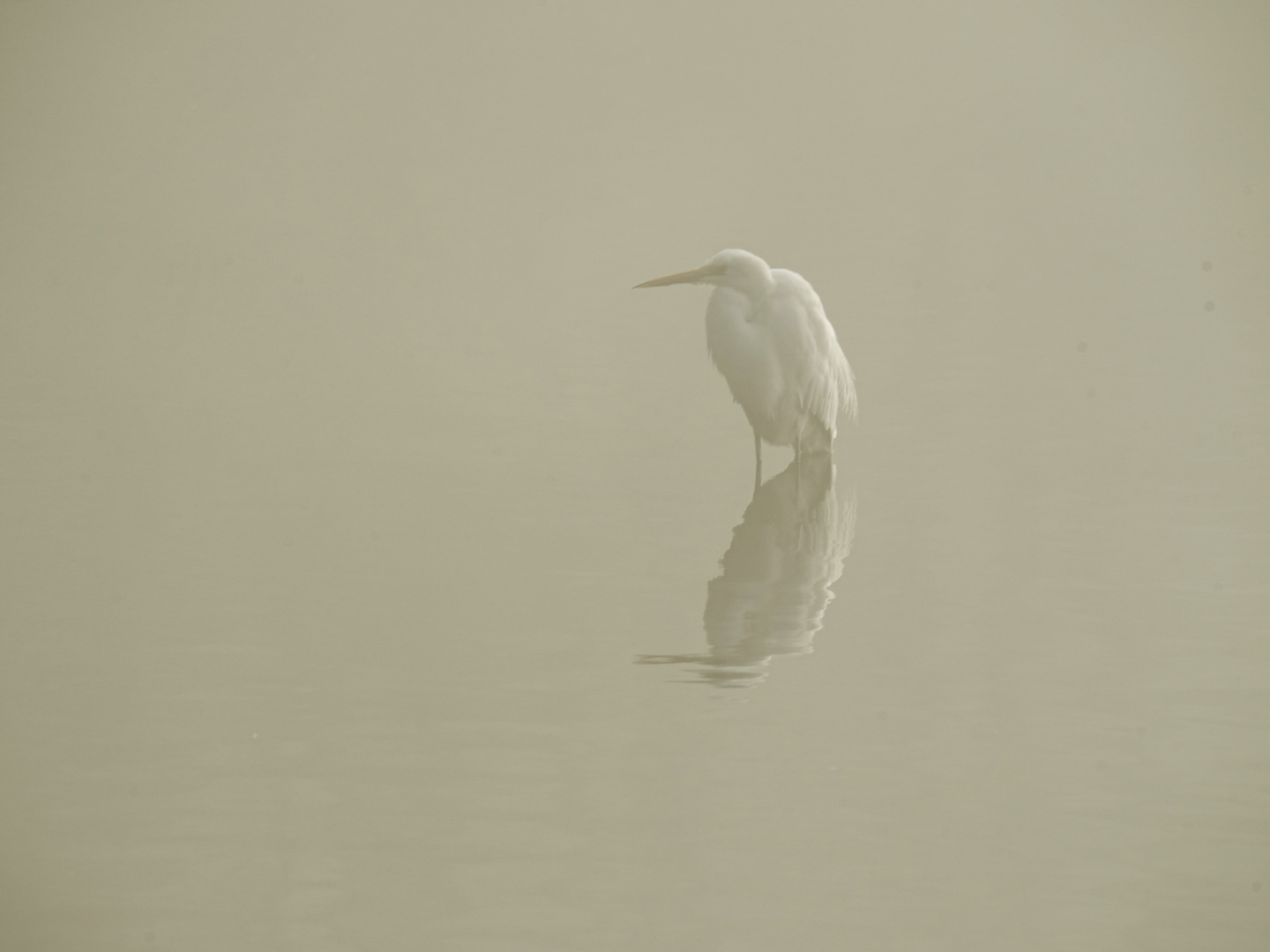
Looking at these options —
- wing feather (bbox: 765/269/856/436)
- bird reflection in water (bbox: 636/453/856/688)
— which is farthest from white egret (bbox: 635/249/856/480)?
bird reflection in water (bbox: 636/453/856/688)

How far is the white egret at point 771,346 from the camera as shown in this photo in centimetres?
618

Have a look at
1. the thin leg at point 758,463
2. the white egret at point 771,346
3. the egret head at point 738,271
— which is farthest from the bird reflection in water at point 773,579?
the egret head at point 738,271

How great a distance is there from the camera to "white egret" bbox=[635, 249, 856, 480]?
6.18 metres

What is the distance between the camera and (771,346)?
20.3 ft

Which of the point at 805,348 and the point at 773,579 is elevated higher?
the point at 805,348

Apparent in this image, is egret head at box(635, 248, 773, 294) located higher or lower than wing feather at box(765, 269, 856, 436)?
higher

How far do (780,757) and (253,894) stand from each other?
1.20 metres

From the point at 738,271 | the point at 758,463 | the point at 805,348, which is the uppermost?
the point at 738,271

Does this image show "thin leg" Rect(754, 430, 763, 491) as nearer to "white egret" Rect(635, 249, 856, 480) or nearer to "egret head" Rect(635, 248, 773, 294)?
"white egret" Rect(635, 249, 856, 480)

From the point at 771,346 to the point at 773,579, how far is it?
1.63 metres

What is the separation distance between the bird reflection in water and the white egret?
27 centimetres

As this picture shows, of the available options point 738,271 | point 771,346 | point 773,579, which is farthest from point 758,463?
point 773,579

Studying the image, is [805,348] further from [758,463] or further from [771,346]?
[758,463]

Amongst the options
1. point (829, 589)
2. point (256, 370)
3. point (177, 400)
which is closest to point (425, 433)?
point (177, 400)
